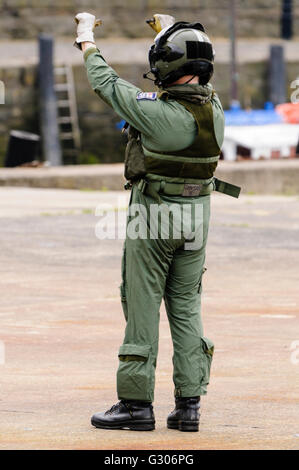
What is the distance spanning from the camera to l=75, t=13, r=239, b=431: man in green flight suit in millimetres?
5867

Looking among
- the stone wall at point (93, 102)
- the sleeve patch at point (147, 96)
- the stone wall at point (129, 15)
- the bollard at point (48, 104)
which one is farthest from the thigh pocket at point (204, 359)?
the stone wall at point (129, 15)

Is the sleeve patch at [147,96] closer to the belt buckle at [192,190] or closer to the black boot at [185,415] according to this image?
the belt buckle at [192,190]

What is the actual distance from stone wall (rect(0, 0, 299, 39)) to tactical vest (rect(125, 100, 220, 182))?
98.7ft

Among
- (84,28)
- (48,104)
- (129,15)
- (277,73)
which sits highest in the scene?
(129,15)

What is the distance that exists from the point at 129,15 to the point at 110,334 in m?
28.7

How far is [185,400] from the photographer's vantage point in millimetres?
6000

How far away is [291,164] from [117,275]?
471 inches

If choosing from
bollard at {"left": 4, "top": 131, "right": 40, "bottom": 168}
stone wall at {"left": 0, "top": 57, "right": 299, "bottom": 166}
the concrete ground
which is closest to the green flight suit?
the concrete ground

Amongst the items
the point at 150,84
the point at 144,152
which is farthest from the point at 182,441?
the point at 150,84

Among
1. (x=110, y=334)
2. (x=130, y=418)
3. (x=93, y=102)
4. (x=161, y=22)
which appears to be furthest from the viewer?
(x=93, y=102)

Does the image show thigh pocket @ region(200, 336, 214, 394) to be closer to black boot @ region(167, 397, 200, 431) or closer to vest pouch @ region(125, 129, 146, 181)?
black boot @ region(167, 397, 200, 431)

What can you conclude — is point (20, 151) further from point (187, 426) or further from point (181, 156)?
point (187, 426)

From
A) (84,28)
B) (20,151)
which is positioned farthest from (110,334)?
(20,151)

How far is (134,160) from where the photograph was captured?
19.4ft
